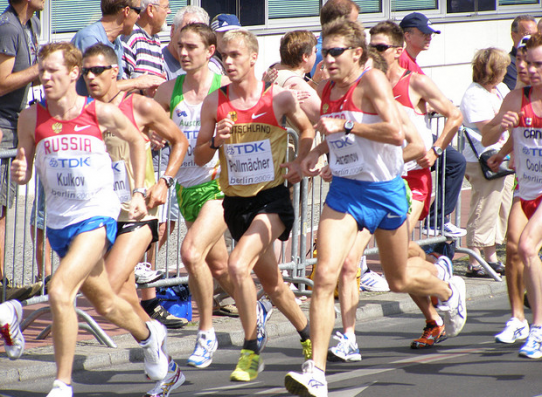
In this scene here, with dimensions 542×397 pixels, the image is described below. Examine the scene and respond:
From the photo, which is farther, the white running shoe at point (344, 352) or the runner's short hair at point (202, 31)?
the runner's short hair at point (202, 31)

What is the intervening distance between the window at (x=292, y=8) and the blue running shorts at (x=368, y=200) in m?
11.0

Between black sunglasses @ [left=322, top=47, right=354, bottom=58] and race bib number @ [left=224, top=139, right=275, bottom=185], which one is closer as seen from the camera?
black sunglasses @ [left=322, top=47, right=354, bottom=58]

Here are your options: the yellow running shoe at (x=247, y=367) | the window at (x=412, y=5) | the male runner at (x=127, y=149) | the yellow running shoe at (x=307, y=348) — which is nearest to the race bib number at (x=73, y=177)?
the male runner at (x=127, y=149)

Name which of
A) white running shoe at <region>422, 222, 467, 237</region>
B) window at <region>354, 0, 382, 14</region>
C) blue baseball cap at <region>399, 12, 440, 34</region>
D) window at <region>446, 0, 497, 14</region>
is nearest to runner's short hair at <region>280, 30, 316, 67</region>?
blue baseball cap at <region>399, 12, 440, 34</region>

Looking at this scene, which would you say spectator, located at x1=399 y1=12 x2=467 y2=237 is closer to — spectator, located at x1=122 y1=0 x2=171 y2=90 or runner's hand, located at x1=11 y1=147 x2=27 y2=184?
spectator, located at x1=122 y1=0 x2=171 y2=90

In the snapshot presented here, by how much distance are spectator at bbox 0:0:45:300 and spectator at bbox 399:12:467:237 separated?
326 cm

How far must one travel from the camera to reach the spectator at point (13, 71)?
22.8ft

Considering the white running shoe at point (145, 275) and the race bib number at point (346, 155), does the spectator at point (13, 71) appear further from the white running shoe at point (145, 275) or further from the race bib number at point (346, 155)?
the race bib number at point (346, 155)

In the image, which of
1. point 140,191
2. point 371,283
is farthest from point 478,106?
point 140,191

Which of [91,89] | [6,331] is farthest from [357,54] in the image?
[6,331]

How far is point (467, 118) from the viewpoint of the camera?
891 centimetres

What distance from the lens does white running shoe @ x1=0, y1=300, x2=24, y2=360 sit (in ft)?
17.2

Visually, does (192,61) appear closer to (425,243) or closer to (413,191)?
(413,191)

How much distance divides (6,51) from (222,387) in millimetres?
3305
